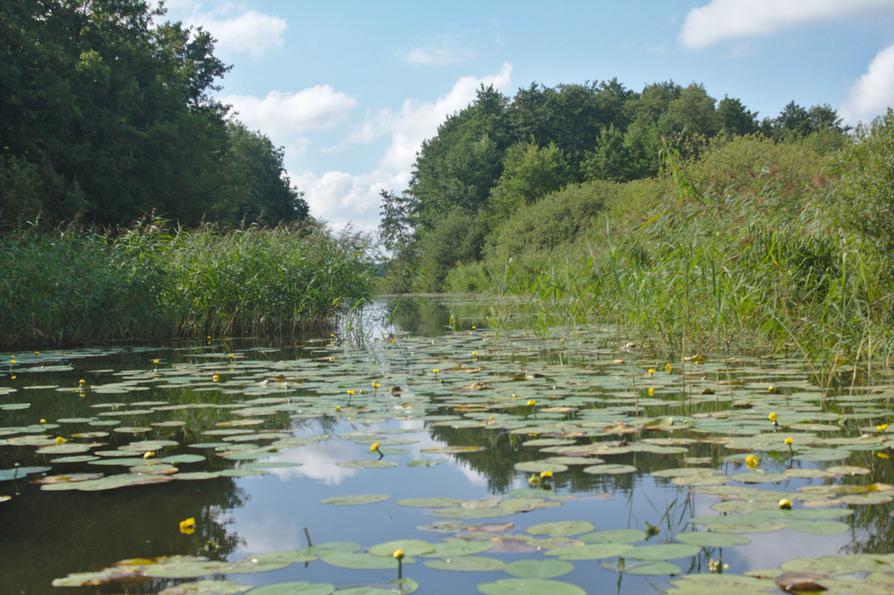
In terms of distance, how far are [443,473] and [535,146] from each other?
150ft

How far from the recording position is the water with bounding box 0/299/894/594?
7.51 feet

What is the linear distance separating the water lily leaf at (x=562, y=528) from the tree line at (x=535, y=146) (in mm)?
38753

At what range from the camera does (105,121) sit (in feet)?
78.7

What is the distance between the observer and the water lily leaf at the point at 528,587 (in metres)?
1.92

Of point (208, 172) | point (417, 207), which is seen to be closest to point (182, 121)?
point (208, 172)

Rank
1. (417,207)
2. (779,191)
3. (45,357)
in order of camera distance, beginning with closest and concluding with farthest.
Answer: (779,191)
(45,357)
(417,207)

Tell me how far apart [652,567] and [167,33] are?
109ft

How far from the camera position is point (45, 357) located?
29.2ft

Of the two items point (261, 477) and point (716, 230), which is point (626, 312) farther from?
point (261, 477)

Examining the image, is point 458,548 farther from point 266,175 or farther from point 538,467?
point 266,175

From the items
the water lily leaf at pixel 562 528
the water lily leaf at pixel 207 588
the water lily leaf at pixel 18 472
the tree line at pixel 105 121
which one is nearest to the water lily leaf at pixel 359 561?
the water lily leaf at pixel 207 588

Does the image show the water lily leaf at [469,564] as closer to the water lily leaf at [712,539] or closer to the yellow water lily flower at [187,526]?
the water lily leaf at [712,539]

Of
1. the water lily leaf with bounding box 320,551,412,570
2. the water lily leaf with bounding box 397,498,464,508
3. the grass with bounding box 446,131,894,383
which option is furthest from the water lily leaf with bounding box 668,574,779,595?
the grass with bounding box 446,131,894,383

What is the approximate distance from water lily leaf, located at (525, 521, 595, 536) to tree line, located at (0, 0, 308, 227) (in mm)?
17066
